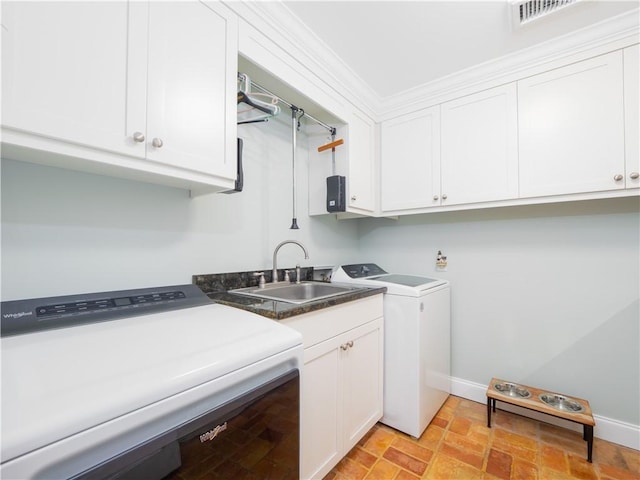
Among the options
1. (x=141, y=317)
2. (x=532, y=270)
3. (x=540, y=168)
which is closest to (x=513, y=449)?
(x=532, y=270)

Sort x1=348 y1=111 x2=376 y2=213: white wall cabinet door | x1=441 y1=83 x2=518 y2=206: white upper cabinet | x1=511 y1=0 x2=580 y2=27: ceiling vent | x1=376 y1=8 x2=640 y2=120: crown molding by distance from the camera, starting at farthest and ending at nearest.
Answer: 1. x1=348 y1=111 x2=376 y2=213: white wall cabinet door
2. x1=441 y1=83 x2=518 y2=206: white upper cabinet
3. x1=376 y1=8 x2=640 y2=120: crown molding
4. x1=511 y1=0 x2=580 y2=27: ceiling vent

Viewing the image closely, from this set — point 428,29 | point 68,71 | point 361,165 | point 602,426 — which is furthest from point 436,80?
point 602,426

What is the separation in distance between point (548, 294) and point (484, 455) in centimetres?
110

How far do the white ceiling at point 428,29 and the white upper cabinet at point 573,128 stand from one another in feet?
0.81

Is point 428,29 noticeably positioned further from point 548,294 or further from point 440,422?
point 440,422

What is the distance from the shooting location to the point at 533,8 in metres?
1.38

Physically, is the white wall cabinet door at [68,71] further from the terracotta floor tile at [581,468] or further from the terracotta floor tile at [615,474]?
the terracotta floor tile at [615,474]

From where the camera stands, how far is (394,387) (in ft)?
5.70

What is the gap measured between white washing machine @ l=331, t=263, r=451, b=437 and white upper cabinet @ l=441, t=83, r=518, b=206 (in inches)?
28.1

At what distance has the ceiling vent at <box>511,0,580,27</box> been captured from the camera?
1.34 meters

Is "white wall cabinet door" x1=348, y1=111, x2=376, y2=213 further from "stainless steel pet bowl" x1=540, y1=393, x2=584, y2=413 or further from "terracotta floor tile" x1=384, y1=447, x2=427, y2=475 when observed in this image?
"stainless steel pet bowl" x1=540, y1=393, x2=584, y2=413

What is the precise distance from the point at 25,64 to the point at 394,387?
211 cm

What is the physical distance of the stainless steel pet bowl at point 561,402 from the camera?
1.64 metres

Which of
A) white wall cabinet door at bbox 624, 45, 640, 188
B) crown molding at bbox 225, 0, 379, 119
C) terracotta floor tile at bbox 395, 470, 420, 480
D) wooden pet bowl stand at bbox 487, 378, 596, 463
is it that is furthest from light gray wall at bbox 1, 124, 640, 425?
terracotta floor tile at bbox 395, 470, 420, 480
